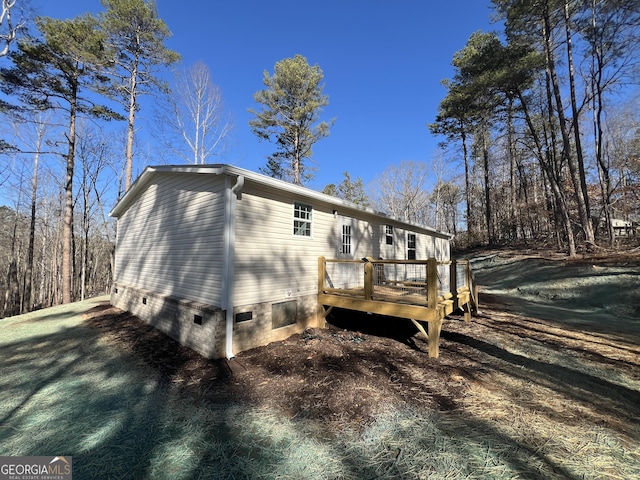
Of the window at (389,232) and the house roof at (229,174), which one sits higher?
the house roof at (229,174)

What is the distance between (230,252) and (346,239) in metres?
3.98

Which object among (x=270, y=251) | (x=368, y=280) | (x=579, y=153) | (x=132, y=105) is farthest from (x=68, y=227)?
(x=579, y=153)

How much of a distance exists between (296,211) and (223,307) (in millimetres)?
2814

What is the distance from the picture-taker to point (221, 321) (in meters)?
4.72

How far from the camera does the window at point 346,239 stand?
786cm

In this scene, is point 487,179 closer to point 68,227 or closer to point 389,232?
point 389,232

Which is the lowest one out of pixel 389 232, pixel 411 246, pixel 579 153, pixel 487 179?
pixel 411 246

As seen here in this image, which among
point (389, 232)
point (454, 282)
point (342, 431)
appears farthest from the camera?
point (389, 232)

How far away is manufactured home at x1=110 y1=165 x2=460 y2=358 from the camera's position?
497cm

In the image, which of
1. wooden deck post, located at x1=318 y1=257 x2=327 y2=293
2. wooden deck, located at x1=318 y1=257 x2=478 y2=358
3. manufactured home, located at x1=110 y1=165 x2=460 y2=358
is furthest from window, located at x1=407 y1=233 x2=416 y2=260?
wooden deck post, located at x1=318 y1=257 x2=327 y2=293

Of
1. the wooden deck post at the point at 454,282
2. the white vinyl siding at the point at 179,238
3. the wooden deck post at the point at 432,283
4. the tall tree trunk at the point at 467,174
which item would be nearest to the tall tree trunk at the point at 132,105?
the white vinyl siding at the point at 179,238

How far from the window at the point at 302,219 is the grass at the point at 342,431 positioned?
3.96m

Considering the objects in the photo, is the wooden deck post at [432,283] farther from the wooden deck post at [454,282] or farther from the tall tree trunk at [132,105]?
the tall tree trunk at [132,105]
